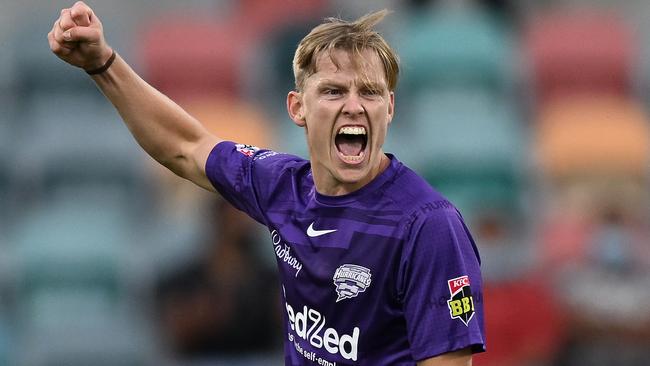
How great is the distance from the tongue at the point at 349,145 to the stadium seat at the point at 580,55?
5.48 m

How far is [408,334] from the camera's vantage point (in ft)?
10.4

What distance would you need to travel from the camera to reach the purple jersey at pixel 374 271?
3102 mm

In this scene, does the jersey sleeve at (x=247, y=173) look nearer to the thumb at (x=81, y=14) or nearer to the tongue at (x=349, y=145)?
the tongue at (x=349, y=145)

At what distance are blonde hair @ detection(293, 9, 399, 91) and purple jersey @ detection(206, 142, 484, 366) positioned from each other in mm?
304

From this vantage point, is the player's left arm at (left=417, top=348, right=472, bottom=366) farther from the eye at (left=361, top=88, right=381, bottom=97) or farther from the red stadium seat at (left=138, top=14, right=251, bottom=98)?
the red stadium seat at (left=138, top=14, right=251, bottom=98)

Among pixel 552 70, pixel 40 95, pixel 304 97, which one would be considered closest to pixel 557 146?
pixel 552 70

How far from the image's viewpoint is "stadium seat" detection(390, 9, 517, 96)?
8.55 m

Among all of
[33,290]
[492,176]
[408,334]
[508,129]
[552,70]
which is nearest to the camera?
[408,334]

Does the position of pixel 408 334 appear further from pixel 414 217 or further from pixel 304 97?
pixel 304 97

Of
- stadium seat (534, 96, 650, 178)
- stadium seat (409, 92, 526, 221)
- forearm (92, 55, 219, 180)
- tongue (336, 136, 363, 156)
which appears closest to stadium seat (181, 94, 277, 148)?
stadium seat (409, 92, 526, 221)

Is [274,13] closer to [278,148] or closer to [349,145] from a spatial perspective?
[278,148]

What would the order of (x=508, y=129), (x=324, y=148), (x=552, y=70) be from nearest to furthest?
1. (x=324, y=148)
2. (x=508, y=129)
3. (x=552, y=70)

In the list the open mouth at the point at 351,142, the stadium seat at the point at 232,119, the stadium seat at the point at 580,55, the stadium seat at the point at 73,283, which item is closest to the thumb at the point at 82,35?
the open mouth at the point at 351,142

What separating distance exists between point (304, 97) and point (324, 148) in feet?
0.56
